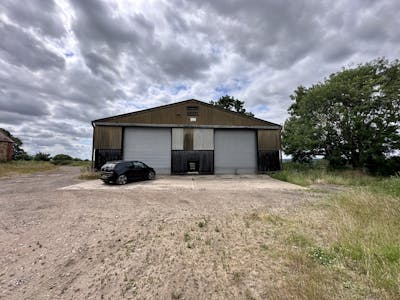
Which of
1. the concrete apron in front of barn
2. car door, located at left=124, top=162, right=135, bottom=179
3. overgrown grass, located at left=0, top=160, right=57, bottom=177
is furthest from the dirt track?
overgrown grass, located at left=0, top=160, right=57, bottom=177

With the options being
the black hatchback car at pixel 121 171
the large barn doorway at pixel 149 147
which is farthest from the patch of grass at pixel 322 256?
the large barn doorway at pixel 149 147

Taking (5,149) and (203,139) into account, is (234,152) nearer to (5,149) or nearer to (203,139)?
(203,139)

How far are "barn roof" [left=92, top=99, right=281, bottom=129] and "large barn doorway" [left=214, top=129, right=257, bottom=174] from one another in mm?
1023

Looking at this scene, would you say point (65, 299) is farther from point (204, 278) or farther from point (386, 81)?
point (386, 81)

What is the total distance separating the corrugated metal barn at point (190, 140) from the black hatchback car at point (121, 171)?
3.91 metres

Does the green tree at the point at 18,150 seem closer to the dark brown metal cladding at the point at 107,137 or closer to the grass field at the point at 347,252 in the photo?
the dark brown metal cladding at the point at 107,137

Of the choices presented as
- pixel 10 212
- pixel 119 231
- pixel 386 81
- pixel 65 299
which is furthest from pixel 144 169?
pixel 386 81

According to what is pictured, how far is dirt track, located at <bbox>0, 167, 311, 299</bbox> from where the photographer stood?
7.36ft

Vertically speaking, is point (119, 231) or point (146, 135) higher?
point (146, 135)

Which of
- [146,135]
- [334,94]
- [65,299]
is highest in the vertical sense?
[334,94]

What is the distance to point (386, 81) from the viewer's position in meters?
16.1

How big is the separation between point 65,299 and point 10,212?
5.20 m

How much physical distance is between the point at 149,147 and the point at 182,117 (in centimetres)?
395

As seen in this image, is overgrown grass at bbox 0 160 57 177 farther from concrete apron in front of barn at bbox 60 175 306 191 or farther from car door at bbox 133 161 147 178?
car door at bbox 133 161 147 178
